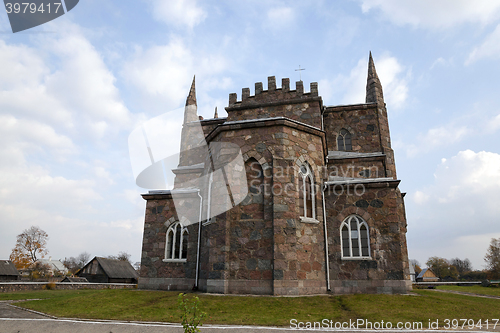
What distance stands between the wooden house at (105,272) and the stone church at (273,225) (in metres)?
24.3

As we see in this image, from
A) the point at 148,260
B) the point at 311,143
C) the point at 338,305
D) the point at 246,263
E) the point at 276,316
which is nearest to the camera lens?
the point at 276,316

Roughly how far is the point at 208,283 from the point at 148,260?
18.0 feet

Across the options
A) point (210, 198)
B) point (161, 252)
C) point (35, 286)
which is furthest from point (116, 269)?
point (210, 198)

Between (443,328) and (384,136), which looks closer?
(443,328)

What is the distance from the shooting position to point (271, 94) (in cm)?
1923

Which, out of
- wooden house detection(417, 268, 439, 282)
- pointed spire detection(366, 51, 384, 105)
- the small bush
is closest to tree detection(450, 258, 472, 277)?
wooden house detection(417, 268, 439, 282)

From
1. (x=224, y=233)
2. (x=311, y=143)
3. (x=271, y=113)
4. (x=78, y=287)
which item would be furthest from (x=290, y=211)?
(x=78, y=287)

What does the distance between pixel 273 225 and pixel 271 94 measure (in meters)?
9.82

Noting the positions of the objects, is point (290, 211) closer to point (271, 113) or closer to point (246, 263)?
point (246, 263)

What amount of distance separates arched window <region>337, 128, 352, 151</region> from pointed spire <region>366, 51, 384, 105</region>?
324 centimetres

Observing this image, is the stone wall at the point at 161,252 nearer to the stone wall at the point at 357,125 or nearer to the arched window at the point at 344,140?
the arched window at the point at 344,140

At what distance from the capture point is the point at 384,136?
21.6m

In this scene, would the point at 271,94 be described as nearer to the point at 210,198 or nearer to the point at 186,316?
the point at 210,198

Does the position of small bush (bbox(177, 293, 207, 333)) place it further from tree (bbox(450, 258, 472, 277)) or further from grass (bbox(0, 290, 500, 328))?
tree (bbox(450, 258, 472, 277))
